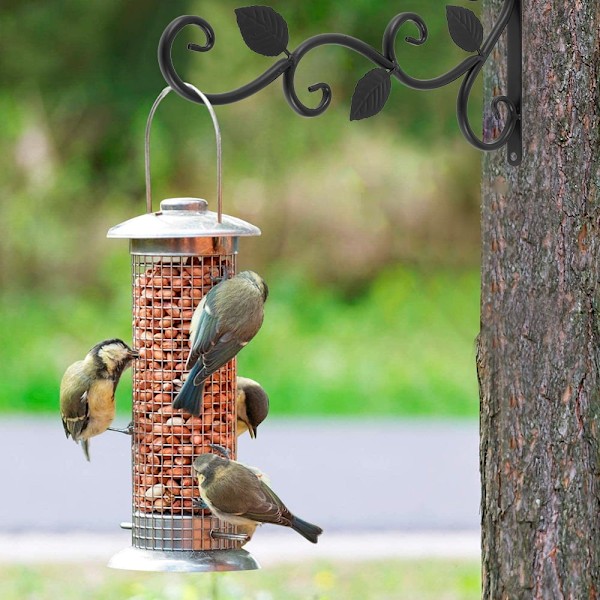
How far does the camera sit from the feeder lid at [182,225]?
3.06 m

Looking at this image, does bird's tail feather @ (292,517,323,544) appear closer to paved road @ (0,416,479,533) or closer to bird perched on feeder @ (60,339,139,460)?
bird perched on feeder @ (60,339,139,460)

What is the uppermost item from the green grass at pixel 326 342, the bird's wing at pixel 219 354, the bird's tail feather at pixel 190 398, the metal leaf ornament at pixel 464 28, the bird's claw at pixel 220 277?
the metal leaf ornament at pixel 464 28

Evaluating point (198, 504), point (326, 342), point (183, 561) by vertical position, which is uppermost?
point (198, 504)

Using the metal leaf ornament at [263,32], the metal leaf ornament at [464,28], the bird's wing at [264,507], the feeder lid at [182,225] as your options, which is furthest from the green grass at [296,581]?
the metal leaf ornament at [263,32]

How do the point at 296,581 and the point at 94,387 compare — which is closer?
the point at 94,387

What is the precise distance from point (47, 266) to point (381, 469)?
5707 millimetres

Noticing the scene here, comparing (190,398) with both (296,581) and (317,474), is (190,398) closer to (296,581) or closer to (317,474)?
(296,581)

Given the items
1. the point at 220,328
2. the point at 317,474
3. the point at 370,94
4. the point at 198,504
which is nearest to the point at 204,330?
the point at 220,328

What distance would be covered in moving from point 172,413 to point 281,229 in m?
10.5

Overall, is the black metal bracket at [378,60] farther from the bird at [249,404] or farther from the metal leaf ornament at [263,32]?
the bird at [249,404]

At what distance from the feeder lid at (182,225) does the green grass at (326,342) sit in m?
7.72

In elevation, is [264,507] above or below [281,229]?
below

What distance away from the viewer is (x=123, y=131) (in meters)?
13.7

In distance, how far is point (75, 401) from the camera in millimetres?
3352
